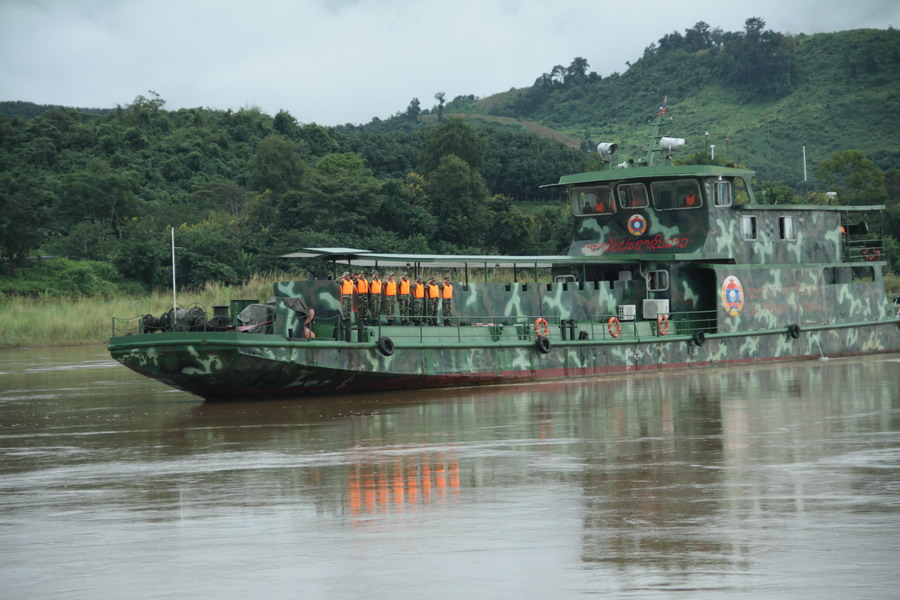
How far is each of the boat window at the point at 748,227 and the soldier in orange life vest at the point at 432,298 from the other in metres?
7.92

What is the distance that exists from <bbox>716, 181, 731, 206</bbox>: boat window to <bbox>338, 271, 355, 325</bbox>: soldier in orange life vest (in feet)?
30.3

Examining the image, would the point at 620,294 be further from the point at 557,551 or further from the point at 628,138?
the point at 628,138

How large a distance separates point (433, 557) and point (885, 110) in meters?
116

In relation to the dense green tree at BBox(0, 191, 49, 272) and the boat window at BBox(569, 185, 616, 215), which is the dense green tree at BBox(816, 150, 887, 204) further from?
the boat window at BBox(569, 185, 616, 215)

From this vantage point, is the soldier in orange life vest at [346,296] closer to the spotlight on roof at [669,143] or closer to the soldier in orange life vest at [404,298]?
the soldier in orange life vest at [404,298]

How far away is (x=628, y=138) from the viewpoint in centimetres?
11700

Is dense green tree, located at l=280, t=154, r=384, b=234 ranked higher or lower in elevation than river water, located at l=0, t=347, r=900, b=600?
higher

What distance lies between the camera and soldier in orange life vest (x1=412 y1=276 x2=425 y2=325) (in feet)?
74.5

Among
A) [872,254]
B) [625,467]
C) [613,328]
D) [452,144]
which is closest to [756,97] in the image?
[452,144]

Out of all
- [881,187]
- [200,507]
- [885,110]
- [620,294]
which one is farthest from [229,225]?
[885,110]

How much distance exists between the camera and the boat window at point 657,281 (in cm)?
2616

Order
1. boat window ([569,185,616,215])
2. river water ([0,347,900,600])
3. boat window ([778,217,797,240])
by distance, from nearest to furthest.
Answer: river water ([0,347,900,600]) < boat window ([569,185,616,215]) < boat window ([778,217,797,240])

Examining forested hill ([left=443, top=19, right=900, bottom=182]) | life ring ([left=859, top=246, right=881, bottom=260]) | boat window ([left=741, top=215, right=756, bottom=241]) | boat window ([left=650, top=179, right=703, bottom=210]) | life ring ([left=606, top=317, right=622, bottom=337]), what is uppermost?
forested hill ([left=443, top=19, right=900, bottom=182])

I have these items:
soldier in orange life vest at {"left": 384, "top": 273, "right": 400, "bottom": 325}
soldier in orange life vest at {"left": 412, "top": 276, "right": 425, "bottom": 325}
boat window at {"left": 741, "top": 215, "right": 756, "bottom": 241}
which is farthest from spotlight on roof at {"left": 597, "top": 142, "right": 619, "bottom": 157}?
soldier in orange life vest at {"left": 384, "top": 273, "right": 400, "bottom": 325}
